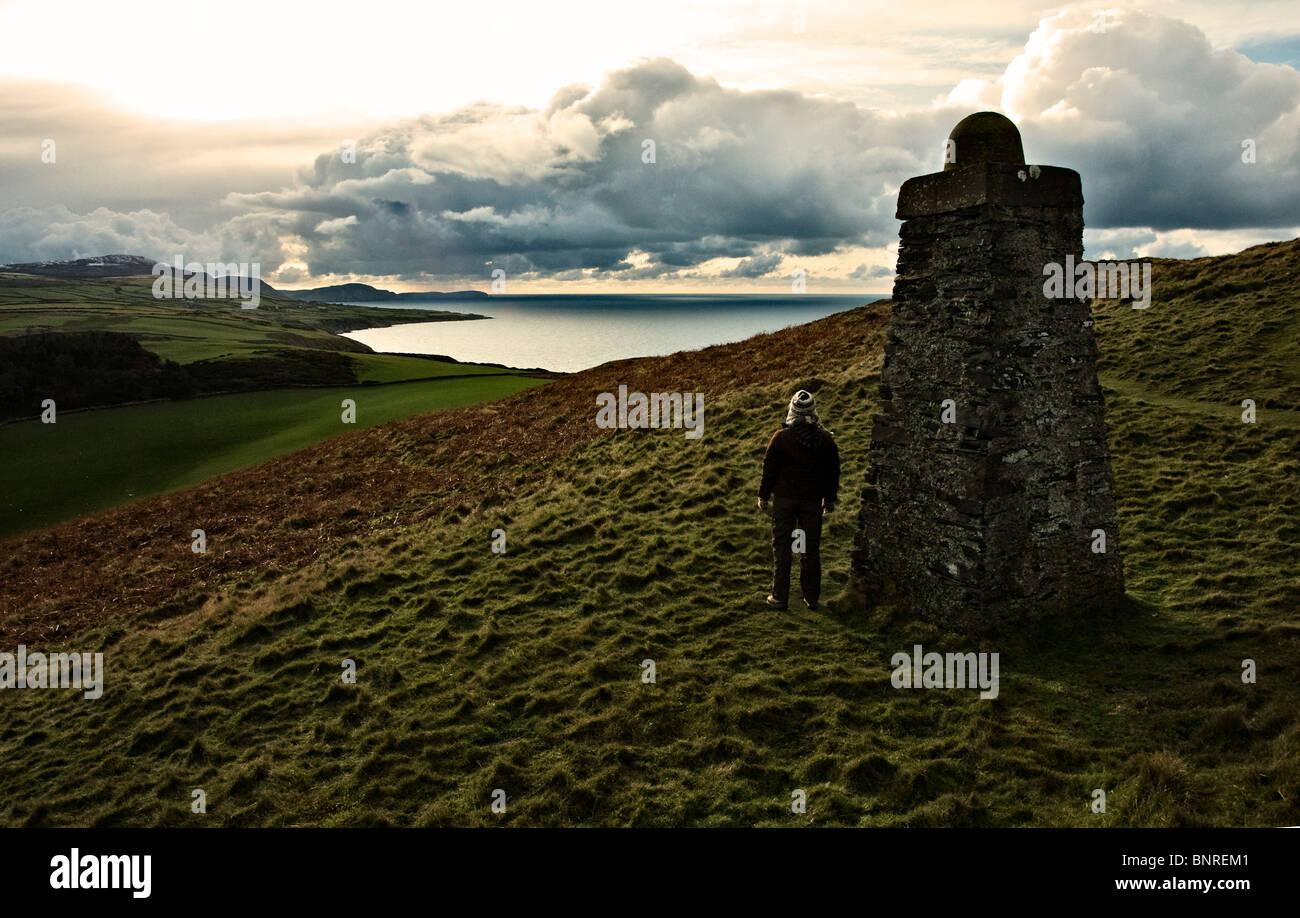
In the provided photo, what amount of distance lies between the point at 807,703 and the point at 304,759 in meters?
6.20

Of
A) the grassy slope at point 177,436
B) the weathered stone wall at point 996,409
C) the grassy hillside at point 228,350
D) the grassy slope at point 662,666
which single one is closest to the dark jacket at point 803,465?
the weathered stone wall at point 996,409

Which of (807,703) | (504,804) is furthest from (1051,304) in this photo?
(504,804)

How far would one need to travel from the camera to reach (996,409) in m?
9.27

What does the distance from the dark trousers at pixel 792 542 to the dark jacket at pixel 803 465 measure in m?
0.16

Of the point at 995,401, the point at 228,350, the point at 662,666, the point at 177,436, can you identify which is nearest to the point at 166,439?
the point at 177,436

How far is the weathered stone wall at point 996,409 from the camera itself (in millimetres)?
9273

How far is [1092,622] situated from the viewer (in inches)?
389

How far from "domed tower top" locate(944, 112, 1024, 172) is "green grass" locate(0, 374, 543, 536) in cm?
3048

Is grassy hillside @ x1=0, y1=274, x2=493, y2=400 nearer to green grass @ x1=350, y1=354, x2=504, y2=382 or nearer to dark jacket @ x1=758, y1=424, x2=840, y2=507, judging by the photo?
green grass @ x1=350, y1=354, x2=504, y2=382

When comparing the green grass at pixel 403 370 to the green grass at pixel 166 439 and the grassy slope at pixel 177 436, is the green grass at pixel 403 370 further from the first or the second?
the green grass at pixel 166 439

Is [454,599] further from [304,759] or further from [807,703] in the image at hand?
[807,703]

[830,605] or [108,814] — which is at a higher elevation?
[830,605]
